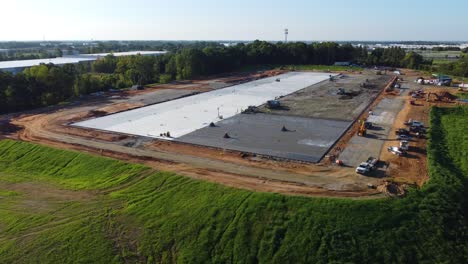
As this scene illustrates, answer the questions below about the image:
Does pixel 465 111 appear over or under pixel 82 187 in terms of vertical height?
over

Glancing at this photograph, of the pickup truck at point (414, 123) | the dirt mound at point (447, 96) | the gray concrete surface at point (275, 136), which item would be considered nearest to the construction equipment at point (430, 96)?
the dirt mound at point (447, 96)

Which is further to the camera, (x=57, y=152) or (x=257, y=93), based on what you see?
(x=257, y=93)

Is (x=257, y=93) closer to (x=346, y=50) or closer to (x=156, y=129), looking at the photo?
(x=156, y=129)

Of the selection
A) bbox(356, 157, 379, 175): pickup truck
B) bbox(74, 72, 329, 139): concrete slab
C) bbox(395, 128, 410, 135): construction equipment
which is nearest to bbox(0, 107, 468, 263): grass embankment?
bbox(356, 157, 379, 175): pickup truck

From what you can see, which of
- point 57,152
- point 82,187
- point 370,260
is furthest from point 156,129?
point 370,260

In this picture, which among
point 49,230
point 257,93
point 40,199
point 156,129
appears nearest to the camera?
point 49,230

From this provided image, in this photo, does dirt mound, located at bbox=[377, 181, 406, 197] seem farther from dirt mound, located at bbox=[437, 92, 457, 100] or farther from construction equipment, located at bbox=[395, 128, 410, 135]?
dirt mound, located at bbox=[437, 92, 457, 100]
